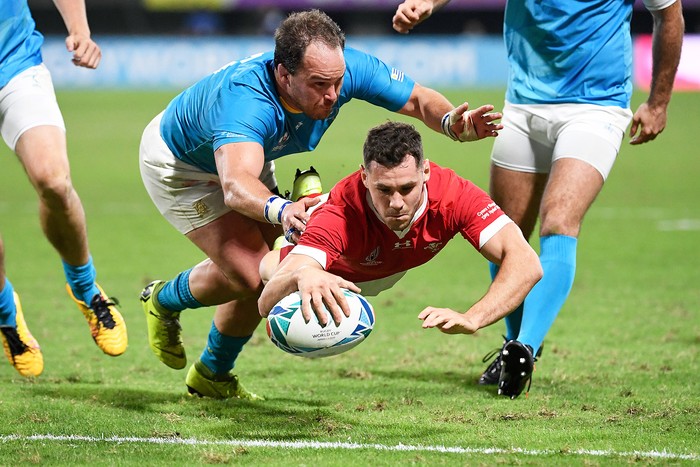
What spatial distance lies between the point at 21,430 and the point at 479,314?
227cm

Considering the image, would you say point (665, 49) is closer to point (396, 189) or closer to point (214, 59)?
point (396, 189)

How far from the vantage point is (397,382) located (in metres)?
6.32

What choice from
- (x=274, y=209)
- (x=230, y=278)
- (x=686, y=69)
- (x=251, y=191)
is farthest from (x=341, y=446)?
(x=686, y=69)

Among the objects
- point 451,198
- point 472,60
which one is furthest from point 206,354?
point 472,60

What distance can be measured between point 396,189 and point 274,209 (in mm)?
573

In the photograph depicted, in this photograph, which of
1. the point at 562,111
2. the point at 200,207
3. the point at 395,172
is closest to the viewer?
the point at 395,172

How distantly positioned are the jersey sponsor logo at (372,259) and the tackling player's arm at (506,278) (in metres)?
0.53

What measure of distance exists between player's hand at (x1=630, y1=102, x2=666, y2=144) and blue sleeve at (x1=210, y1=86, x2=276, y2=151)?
7.82 ft

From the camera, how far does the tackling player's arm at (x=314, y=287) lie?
4.44 metres

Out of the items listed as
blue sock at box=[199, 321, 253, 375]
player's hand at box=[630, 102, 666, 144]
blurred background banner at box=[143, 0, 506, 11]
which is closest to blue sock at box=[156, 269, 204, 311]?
blue sock at box=[199, 321, 253, 375]

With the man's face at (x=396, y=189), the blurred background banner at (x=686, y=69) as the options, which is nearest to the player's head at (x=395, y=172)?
the man's face at (x=396, y=189)

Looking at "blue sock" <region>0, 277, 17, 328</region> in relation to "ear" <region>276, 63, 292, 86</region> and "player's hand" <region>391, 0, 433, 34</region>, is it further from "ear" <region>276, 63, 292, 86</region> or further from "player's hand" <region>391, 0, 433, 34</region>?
"player's hand" <region>391, 0, 433, 34</region>

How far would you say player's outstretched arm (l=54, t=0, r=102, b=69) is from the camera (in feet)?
20.5

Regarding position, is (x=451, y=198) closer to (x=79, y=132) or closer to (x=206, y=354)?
(x=206, y=354)
